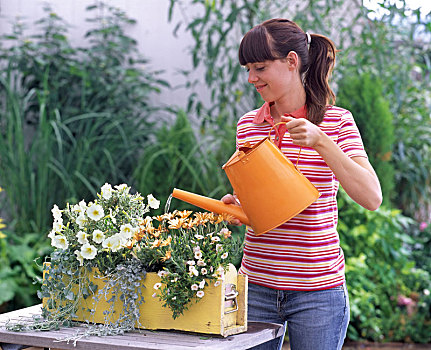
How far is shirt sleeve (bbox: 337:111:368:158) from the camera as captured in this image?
133 cm

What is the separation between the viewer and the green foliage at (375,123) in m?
3.26

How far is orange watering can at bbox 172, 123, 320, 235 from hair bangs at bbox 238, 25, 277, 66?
23 centimetres

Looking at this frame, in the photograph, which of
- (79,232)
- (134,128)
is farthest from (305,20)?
(79,232)

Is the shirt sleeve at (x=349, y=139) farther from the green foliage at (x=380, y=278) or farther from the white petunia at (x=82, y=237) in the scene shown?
Answer: the green foliage at (x=380, y=278)

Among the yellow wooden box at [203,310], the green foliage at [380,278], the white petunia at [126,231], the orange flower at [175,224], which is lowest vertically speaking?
the green foliage at [380,278]

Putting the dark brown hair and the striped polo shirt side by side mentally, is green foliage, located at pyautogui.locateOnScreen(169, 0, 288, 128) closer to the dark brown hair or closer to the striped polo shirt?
the dark brown hair

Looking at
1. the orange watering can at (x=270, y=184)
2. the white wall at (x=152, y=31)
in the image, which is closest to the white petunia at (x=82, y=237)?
the orange watering can at (x=270, y=184)

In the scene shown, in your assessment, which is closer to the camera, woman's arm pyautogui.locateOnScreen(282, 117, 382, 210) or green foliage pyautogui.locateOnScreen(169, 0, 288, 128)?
woman's arm pyautogui.locateOnScreen(282, 117, 382, 210)

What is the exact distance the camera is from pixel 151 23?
400cm

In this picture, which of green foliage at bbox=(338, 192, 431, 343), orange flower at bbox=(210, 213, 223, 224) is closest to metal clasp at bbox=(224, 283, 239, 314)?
orange flower at bbox=(210, 213, 223, 224)

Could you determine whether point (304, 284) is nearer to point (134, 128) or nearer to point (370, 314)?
point (370, 314)

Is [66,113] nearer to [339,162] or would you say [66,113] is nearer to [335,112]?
[335,112]

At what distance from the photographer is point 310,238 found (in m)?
1.39

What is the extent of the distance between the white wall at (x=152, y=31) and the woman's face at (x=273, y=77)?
257 centimetres
